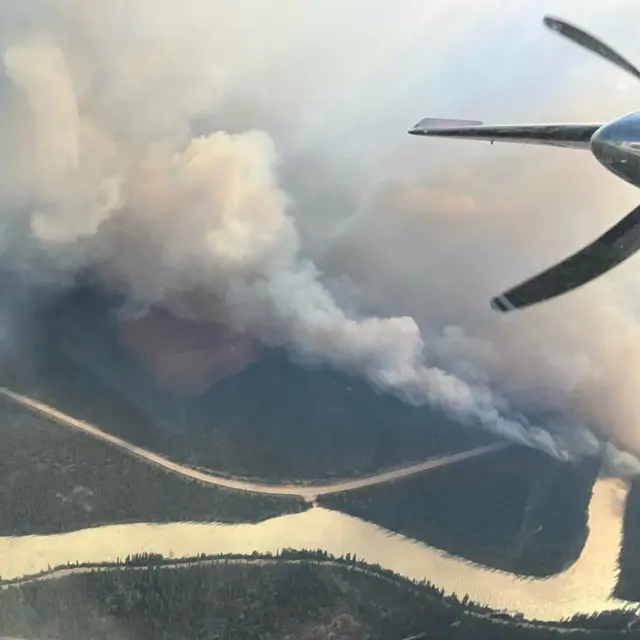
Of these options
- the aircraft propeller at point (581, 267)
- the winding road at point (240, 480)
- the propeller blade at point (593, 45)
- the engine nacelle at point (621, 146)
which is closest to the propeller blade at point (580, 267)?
the aircraft propeller at point (581, 267)

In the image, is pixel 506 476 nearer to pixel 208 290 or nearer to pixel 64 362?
pixel 208 290

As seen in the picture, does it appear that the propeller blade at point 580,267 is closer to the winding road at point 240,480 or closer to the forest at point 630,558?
the winding road at point 240,480

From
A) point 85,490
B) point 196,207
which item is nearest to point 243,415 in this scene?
point 85,490

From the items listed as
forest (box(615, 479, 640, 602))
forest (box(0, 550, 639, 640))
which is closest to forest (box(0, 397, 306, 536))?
forest (box(0, 550, 639, 640))

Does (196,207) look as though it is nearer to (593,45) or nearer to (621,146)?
(593,45)

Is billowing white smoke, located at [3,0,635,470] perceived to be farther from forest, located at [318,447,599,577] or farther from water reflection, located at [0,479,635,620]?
water reflection, located at [0,479,635,620]
